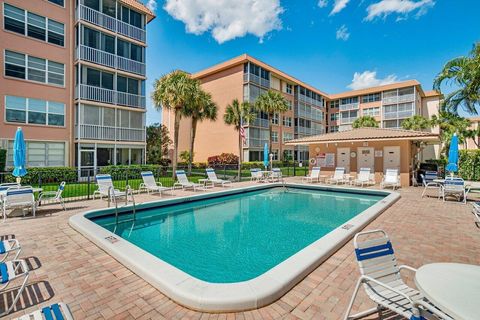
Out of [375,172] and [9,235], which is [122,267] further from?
[375,172]

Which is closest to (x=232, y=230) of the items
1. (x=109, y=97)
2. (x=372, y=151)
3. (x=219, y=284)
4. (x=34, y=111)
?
(x=219, y=284)

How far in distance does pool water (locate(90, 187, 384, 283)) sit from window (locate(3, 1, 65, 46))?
17.0 metres

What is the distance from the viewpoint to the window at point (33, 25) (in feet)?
53.7

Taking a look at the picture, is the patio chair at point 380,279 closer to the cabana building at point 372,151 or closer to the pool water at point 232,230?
the pool water at point 232,230

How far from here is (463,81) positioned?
11859 mm

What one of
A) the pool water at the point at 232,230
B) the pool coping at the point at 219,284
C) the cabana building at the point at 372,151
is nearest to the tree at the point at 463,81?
the cabana building at the point at 372,151

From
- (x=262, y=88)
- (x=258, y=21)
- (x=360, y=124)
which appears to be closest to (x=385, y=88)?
(x=360, y=124)

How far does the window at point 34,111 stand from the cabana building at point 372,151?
18.9 metres

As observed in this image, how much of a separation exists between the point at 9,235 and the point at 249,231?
20.7ft

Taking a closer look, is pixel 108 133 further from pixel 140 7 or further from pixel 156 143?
pixel 140 7

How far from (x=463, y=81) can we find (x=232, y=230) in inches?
519

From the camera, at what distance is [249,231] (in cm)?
789

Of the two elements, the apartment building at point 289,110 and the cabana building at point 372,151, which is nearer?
the cabana building at point 372,151

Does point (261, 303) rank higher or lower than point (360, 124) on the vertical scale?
lower
